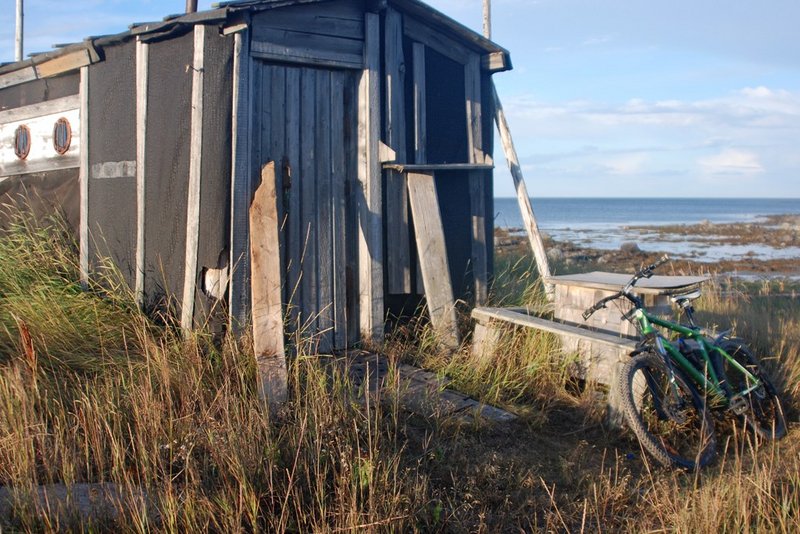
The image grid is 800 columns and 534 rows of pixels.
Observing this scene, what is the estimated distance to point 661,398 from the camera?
5.63 meters

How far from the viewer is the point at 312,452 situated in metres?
4.20

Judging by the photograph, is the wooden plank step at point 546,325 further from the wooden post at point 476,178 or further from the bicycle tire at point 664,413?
the wooden post at point 476,178

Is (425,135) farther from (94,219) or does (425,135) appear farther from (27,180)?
(27,180)

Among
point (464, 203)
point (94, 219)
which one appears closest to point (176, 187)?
point (94, 219)

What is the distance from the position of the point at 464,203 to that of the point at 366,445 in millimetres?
4315

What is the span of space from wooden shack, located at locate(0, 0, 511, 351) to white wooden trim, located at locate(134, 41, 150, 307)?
19mm

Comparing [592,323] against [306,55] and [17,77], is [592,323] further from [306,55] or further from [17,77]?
[17,77]

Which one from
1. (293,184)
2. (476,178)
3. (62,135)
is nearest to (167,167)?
(293,184)

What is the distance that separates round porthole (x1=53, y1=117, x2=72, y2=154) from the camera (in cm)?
827

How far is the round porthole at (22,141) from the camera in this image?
8.96 meters

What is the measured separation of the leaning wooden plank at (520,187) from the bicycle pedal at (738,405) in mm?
3037

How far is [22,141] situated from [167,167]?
339 cm

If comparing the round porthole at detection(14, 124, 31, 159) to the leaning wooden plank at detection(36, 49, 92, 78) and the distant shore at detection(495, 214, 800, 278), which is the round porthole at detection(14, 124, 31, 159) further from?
the distant shore at detection(495, 214, 800, 278)

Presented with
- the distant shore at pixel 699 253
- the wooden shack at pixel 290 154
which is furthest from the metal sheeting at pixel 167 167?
the distant shore at pixel 699 253
